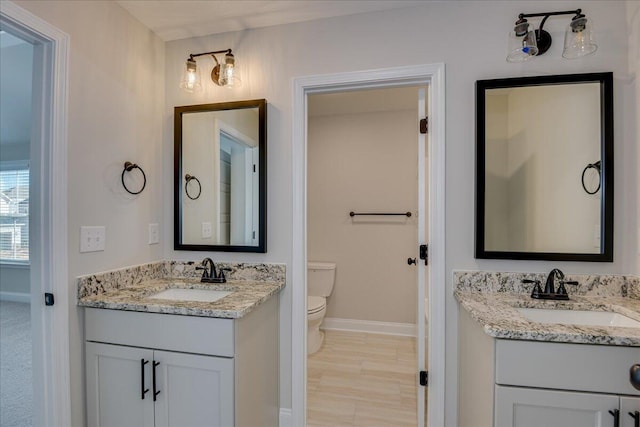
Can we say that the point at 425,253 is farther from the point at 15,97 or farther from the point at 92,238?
the point at 15,97

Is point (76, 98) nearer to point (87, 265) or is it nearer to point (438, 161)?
point (87, 265)

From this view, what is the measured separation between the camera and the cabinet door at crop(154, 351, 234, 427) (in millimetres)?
1271

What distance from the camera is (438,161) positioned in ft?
5.19

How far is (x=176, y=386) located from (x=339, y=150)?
2497 millimetres

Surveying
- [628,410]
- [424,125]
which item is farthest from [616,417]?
[424,125]

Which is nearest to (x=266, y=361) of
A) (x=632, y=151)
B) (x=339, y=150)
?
(x=632, y=151)

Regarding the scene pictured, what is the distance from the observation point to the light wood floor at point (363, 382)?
6.14ft

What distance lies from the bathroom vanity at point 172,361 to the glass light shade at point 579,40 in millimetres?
1814

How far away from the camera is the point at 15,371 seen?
2342 millimetres

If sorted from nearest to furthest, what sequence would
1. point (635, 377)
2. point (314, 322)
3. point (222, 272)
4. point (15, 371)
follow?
point (635, 377), point (222, 272), point (15, 371), point (314, 322)

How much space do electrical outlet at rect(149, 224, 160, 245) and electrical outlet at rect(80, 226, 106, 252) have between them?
305mm

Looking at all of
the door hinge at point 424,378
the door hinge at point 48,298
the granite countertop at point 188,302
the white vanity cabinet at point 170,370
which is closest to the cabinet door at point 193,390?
the white vanity cabinet at point 170,370

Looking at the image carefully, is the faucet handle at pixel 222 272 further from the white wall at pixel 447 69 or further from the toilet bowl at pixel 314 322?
the toilet bowl at pixel 314 322

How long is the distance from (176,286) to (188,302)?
0.39 metres
